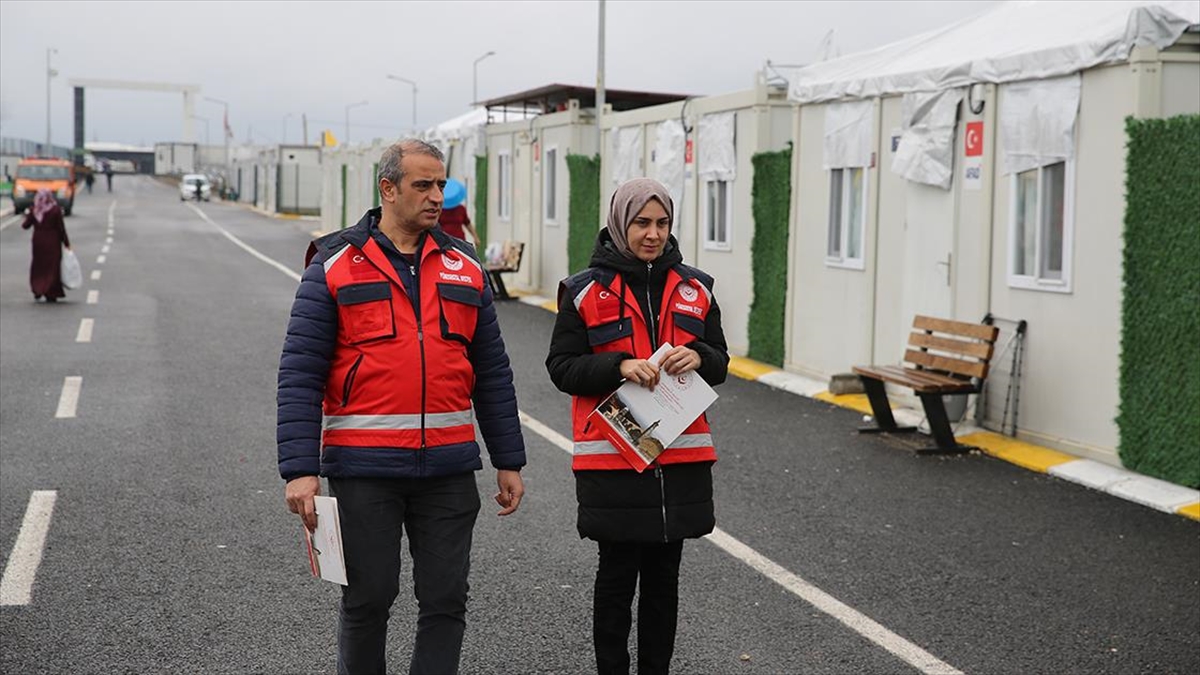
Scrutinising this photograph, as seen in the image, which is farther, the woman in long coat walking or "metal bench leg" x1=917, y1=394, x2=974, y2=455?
the woman in long coat walking

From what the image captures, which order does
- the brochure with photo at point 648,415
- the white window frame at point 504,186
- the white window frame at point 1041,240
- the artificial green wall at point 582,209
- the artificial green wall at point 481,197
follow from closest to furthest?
the brochure with photo at point 648,415 < the white window frame at point 1041,240 < the artificial green wall at point 582,209 < the white window frame at point 504,186 < the artificial green wall at point 481,197

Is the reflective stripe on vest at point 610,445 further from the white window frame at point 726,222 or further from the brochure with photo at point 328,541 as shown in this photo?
the white window frame at point 726,222

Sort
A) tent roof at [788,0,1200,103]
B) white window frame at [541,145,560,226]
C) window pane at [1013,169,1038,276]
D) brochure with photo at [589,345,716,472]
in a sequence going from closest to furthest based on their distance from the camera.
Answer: brochure with photo at [589,345,716,472] < tent roof at [788,0,1200,103] < window pane at [1013,169,1038,276] < white window frame at [541,145,560,226]

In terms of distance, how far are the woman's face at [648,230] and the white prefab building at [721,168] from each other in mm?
11519

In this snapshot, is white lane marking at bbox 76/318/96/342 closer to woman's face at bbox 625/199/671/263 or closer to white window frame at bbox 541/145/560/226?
white window frame at bbox 541/145/560/226

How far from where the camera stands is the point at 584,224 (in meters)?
23.0

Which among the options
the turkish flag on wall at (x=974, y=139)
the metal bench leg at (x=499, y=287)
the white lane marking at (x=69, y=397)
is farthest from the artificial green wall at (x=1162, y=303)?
the metal bench leg at (x=499, y=287)

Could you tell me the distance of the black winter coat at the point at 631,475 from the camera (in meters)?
5.10

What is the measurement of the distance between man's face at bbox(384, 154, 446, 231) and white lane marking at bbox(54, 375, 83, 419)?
325 inches

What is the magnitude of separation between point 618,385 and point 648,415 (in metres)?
0.15

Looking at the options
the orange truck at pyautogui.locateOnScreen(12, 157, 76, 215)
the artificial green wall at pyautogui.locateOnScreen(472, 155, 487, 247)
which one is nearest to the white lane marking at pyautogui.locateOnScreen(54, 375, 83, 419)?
the artificial green wall at pyautogui.locateOnScreen(472, 155, 487, 247)

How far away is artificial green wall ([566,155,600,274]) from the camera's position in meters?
22.5

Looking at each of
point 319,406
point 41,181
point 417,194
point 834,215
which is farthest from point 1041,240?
point 41,181

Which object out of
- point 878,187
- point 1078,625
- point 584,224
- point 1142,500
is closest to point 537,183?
point 584,224
